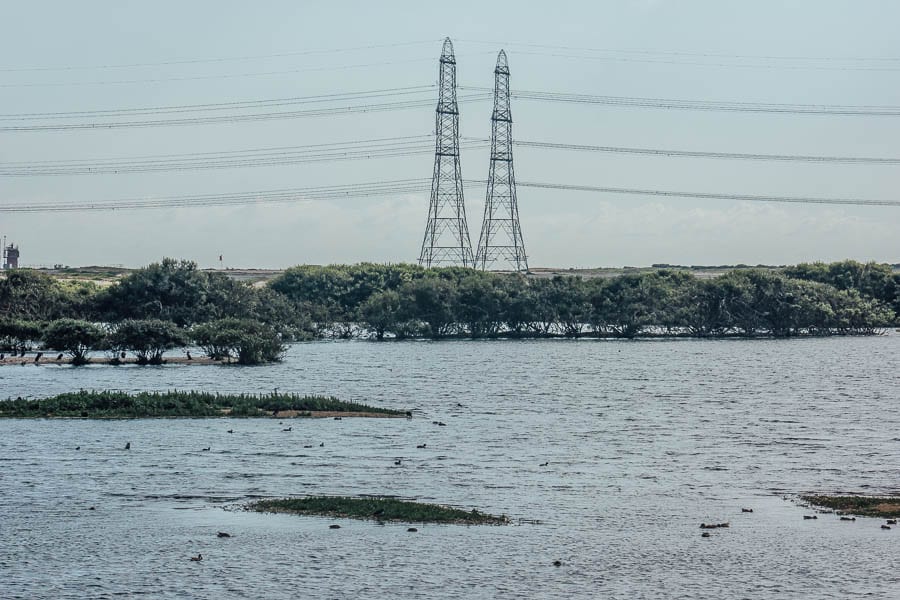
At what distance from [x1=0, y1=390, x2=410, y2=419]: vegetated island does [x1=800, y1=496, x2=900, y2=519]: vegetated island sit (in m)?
39.4

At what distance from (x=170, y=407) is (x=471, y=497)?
35.1 metres

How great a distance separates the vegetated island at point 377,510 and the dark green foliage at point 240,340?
301 feet

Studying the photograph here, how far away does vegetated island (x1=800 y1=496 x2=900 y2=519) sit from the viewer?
46.8 m

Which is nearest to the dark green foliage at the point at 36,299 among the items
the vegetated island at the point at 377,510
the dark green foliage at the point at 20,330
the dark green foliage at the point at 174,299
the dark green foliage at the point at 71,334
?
the dark green foliage at the point at 174,299

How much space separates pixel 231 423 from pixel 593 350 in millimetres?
125933

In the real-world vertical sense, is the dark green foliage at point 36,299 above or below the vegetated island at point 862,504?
above

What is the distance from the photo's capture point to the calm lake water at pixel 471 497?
36.8 metres

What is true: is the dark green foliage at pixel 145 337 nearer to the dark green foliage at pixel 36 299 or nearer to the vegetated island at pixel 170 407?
the dark green foliage at pixel 36 299

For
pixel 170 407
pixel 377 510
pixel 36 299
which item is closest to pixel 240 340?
pixel 36 299

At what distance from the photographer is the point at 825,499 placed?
50.3m

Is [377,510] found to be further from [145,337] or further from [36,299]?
[36,299]

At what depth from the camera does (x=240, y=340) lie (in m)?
139

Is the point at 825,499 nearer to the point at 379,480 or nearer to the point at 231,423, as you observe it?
the point at 379,480

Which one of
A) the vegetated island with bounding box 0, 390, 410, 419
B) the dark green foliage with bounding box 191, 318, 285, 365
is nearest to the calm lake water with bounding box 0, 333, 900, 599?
the vegetated island with bounding box 0, 390, 410, 419
